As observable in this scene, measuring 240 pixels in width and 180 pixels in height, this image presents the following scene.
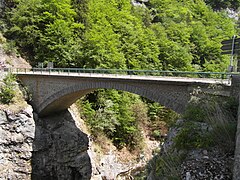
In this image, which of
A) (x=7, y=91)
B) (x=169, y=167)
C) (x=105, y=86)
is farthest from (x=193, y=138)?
(x=7, y=91)

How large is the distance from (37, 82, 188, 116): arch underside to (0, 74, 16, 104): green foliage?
2535 mm

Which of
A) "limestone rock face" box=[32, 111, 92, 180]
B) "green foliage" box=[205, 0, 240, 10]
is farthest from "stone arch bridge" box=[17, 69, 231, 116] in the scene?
"green foliage" box=[205, 0, 240, 10]

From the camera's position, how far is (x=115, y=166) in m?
22.9

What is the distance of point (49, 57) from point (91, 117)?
872 cm

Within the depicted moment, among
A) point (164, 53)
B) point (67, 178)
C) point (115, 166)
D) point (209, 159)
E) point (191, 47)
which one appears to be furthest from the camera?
point (191, 47)

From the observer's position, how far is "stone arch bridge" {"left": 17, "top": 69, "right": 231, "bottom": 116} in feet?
39.8

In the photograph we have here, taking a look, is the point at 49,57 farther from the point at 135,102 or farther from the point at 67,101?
the point at 135,102

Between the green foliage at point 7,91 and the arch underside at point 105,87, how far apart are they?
2.54 meters

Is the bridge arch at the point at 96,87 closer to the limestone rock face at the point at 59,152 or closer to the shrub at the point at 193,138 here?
the limestone rock face at the point at 59,152

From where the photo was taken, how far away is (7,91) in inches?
758

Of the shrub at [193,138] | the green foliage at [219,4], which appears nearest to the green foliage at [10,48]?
the shrub at [193,138]

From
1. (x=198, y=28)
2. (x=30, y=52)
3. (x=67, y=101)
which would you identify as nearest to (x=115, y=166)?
(x=67, y=101)

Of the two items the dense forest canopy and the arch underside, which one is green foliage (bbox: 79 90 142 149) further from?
the dense forest canopy

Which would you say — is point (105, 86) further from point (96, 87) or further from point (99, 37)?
point (99, 37)
